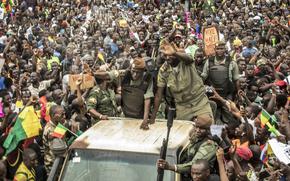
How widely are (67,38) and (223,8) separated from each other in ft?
21.6

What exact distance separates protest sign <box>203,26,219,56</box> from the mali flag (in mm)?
3056

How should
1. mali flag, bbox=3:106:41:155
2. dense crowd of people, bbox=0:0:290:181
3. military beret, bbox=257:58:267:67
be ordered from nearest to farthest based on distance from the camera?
1. dense crowd of people, bbox=0:0:290:181
2. mali flag, bbox=3:106:41:155
3. military beret, bbox=257:58:267:67

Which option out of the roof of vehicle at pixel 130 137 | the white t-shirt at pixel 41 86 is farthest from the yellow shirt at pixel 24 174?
the white t-shirt at pixel 41 86

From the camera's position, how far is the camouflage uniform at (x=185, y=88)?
6.88 m

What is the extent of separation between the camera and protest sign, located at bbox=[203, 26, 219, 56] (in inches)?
→ 362

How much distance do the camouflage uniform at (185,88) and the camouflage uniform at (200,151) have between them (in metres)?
1.47

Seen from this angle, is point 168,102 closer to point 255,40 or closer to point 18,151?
point 18,151

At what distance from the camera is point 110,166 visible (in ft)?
16.8

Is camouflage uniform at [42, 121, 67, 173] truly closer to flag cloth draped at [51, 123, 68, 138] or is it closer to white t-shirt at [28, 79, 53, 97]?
flag cloth draped at [51, 123, 68, 138]

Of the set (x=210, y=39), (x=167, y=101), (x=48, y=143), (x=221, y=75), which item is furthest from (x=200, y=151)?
(x=210, y=39)

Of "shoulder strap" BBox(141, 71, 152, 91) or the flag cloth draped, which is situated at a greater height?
"shoulder strap" BBox(141, 71, 152, 91)

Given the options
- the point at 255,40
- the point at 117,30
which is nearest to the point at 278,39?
the point at 255,40

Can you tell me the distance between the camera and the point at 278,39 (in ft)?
51.3

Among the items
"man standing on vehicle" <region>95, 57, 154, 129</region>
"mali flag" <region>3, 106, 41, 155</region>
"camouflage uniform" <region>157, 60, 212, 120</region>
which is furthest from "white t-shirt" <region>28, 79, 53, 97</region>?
"camouflage uniform" <region>157, 60, 212, 120</region>
